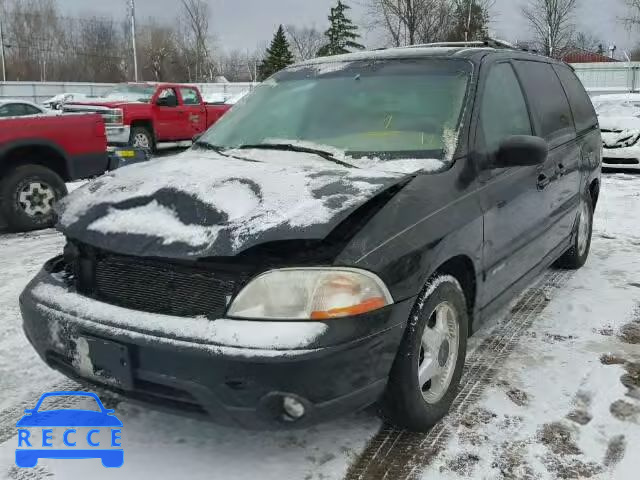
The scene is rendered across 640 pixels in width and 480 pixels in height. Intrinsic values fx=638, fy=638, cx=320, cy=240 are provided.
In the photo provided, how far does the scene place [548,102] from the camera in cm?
439

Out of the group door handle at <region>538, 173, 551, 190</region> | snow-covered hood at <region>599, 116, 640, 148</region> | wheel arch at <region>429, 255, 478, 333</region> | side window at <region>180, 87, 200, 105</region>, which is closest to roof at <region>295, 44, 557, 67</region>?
door handle at <region>538, 173, 551, 190</region>

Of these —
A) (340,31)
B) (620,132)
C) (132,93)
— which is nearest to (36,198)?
(132,93)

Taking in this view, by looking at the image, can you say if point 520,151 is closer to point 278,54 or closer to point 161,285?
point 161,285

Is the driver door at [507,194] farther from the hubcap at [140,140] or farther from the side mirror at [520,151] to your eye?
the hubcap at [140,140]

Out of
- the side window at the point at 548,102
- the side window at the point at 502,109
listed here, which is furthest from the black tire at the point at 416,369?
the side window at the point at 548,102

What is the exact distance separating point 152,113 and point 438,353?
1297cm

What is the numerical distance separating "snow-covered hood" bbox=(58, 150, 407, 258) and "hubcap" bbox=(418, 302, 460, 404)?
0.66 meters

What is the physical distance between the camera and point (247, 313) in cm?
231

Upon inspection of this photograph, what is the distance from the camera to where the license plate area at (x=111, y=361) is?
2.40 meters

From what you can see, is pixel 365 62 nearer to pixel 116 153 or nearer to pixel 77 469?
pixel 77 469

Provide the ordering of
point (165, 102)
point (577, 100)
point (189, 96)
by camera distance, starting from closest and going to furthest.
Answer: point (577, 100) < point (165, 102) < point (189, 96)

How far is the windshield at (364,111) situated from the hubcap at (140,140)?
35.4ft

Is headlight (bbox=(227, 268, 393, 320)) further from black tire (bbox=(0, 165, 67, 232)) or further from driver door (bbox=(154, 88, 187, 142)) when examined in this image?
driver door (bbox=(154, 88, 187, 142))

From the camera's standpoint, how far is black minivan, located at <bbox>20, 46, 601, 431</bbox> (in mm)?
2303
